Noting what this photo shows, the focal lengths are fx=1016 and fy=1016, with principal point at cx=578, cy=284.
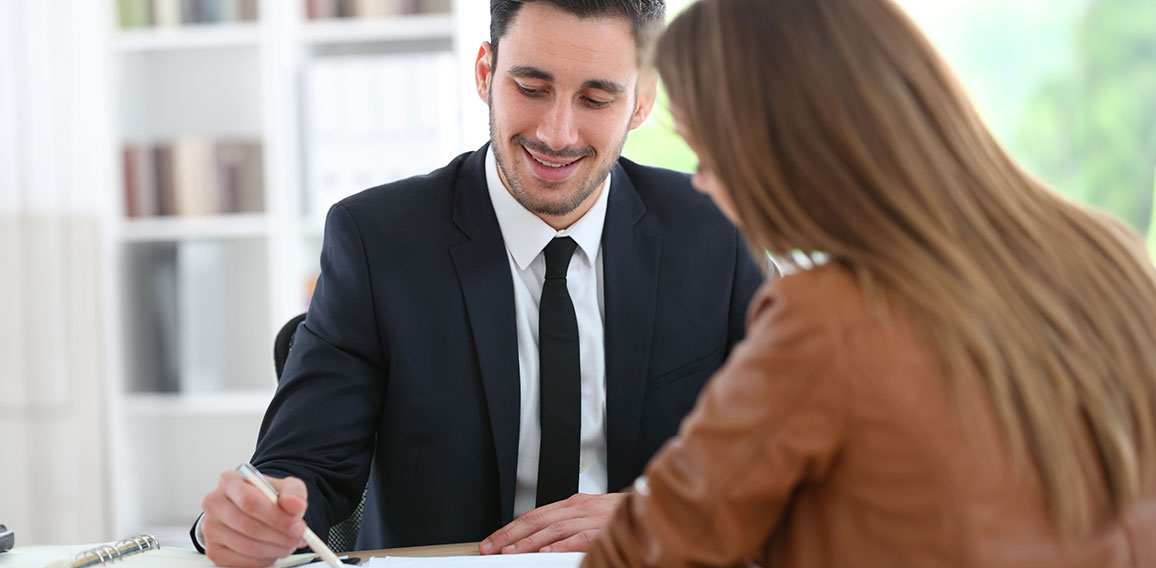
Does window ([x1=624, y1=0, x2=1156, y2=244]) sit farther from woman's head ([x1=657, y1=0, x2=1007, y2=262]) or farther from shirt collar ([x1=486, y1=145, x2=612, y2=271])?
woman's head ([x1=657, y1=0, x2=1007, y2=262])

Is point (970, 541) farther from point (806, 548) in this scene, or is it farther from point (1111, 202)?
point (1111, 202)

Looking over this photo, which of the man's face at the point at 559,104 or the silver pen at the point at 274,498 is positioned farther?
the man's face at the point at 559,104

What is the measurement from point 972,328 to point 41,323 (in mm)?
2919

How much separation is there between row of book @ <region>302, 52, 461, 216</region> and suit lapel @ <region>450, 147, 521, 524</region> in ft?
4.13

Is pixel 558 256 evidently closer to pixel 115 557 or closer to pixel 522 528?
pixel 522 528

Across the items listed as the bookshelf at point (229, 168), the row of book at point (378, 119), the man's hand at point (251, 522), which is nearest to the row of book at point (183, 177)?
the bookshelf at point (229, 168)

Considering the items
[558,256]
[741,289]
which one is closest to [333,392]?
[558,256]

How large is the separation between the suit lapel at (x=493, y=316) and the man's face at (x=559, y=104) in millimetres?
77

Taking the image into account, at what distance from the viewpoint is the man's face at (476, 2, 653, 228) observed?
1520 mm

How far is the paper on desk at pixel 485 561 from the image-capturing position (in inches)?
42.4

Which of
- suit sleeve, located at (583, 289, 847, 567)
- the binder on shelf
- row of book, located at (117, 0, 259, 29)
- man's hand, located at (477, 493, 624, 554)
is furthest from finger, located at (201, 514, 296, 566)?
row of book, located at (117, 0, 259, 29)

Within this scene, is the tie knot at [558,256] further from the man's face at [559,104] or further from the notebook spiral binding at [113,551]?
the notebook spiral binding at [113,551]

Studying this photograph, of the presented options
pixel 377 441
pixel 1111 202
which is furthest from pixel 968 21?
pixel 377 441

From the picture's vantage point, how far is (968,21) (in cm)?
326
